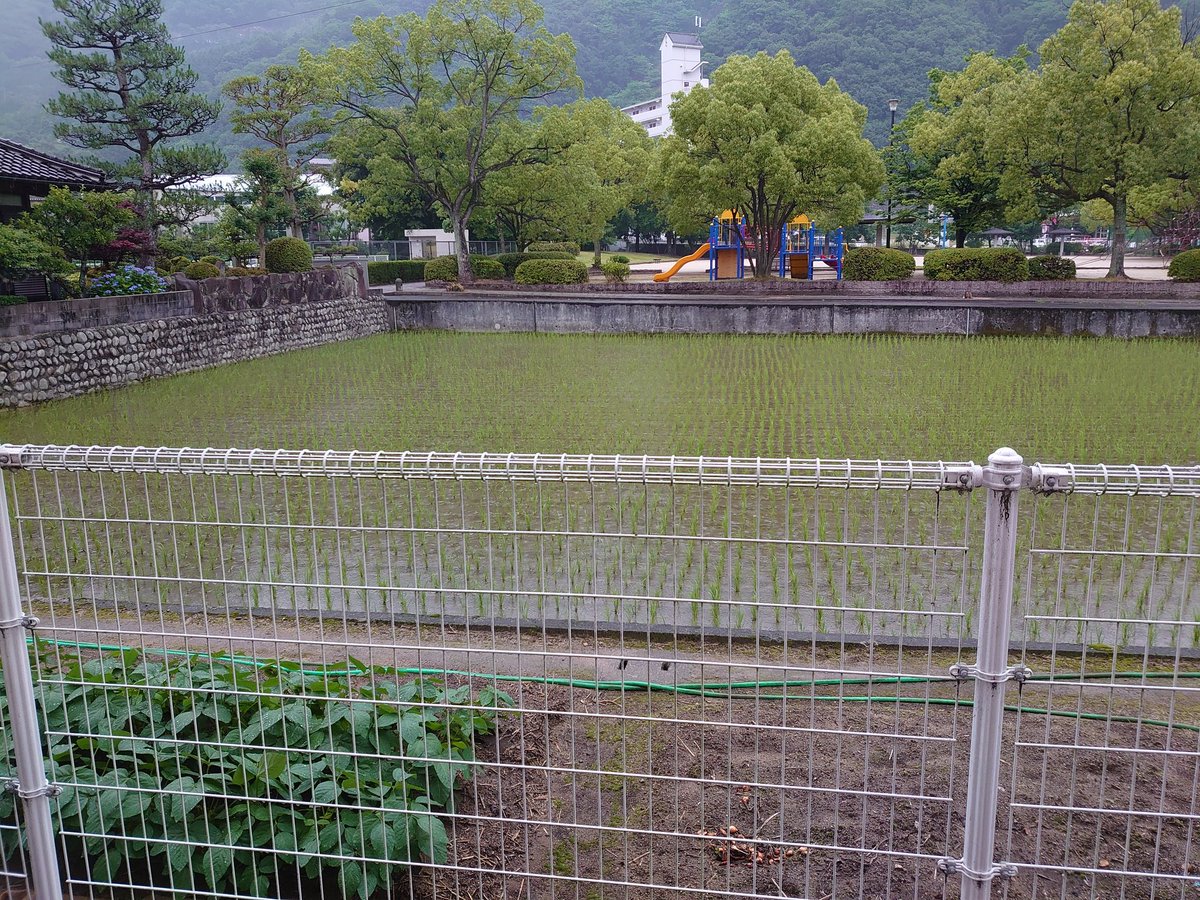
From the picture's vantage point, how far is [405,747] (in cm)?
288

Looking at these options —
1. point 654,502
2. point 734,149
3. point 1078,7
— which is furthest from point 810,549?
point 1078,7

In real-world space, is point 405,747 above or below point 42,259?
below

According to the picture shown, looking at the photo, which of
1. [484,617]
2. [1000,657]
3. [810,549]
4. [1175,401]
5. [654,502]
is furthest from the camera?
[1175,401]

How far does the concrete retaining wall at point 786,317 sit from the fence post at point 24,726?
56.1 ft

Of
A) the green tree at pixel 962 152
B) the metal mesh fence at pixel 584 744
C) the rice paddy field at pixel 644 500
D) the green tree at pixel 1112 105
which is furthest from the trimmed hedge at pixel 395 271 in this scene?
the metal mesh fence at pixel 584 744

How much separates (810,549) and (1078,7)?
21431 millimetres

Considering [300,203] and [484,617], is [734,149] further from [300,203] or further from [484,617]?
[484,617]

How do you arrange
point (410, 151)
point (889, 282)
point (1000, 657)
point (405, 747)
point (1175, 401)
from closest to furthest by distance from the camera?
point (1000, 657), point (405, 747), point (1175, 401), point (889, 282), point (410, 151)

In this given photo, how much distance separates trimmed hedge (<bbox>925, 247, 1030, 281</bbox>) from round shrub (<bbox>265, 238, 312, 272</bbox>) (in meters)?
12.8

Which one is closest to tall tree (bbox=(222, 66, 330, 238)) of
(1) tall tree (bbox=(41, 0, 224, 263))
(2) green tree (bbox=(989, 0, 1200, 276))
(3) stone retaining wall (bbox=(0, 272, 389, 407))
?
(1) tall tree (bbox=(41, 0, 224, 263))

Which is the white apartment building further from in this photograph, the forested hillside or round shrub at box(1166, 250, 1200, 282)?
round shrub at box(1166, 250, 1200, 282)

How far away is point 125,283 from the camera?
14516 mm

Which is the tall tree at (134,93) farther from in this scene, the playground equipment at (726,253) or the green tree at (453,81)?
the playground equipment at (726,253)

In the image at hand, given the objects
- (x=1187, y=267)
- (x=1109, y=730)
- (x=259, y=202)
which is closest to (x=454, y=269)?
(x=259, y=202)
